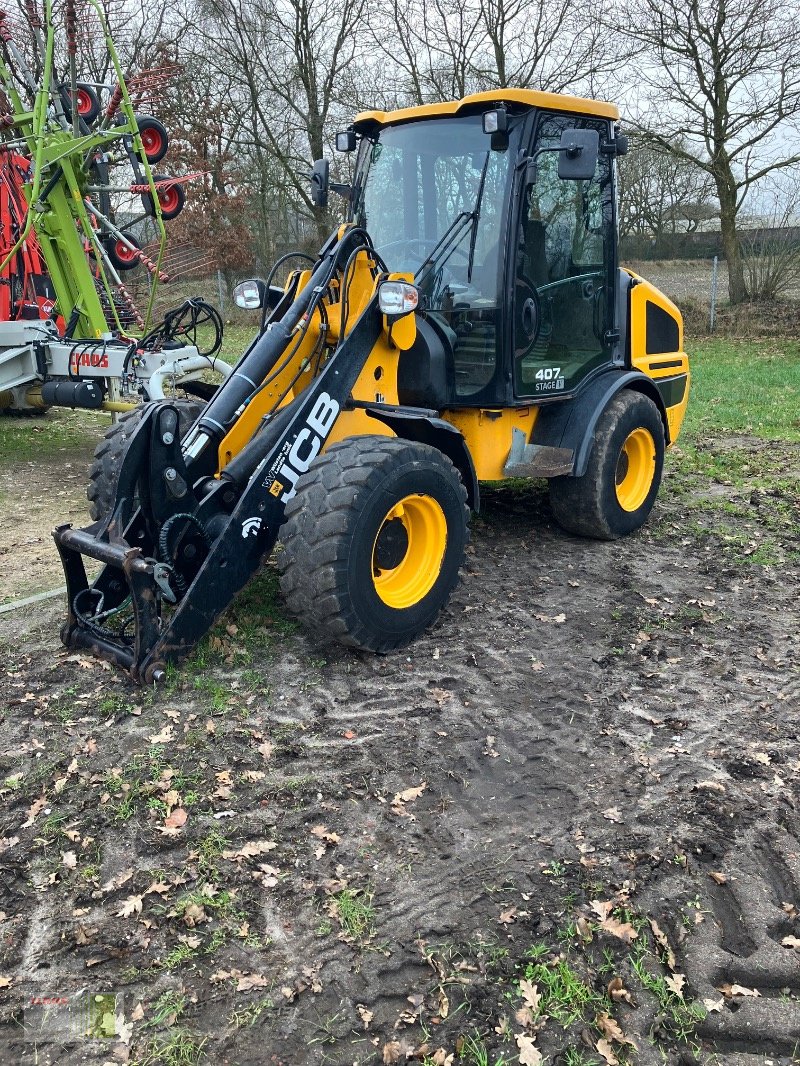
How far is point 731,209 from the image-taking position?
1961 centimetres

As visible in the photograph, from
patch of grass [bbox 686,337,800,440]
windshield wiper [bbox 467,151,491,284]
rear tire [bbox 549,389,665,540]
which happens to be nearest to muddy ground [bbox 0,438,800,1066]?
rear tire [bbox 549,389,665,540]

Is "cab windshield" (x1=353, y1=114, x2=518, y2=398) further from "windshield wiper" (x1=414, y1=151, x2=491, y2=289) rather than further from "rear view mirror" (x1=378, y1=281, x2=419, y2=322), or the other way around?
"rear view mirror" (x1=378, y1=281, x2=419, y2=322)

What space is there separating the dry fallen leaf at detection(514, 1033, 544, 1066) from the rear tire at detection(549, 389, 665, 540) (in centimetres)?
379

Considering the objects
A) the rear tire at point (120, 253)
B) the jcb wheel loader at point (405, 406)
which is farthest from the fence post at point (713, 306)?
the jcb wheel loader at point (405, 406)

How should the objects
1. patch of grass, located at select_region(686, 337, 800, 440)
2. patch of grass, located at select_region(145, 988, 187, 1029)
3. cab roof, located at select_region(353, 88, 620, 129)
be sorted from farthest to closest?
1. patch of grass, located at select_region(686, 337, 800, 440)
2. cab roof, located at select_region(353, 88, 620, 129)
3. patch of grass, located at select_region(145, 988, 187, 1029)

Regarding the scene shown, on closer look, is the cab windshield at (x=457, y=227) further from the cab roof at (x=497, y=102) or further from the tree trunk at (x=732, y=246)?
the tree trunk at (x=732, y=246)

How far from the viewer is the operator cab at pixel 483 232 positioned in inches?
192

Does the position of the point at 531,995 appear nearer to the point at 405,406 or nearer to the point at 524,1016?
the point at 524,1016

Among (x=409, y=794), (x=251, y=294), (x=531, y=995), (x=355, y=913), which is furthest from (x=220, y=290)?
(x=531, y=995)

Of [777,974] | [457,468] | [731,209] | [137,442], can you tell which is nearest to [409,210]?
[457,468]

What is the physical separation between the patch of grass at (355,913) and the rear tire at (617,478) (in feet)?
11.3

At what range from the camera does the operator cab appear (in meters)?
4.88

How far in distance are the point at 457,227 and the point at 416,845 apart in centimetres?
341

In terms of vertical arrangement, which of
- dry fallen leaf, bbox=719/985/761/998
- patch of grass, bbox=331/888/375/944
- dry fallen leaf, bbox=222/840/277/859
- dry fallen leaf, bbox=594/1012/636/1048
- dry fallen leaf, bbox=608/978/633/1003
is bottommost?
dry fallen leaf, bbox=719/985/761/998
